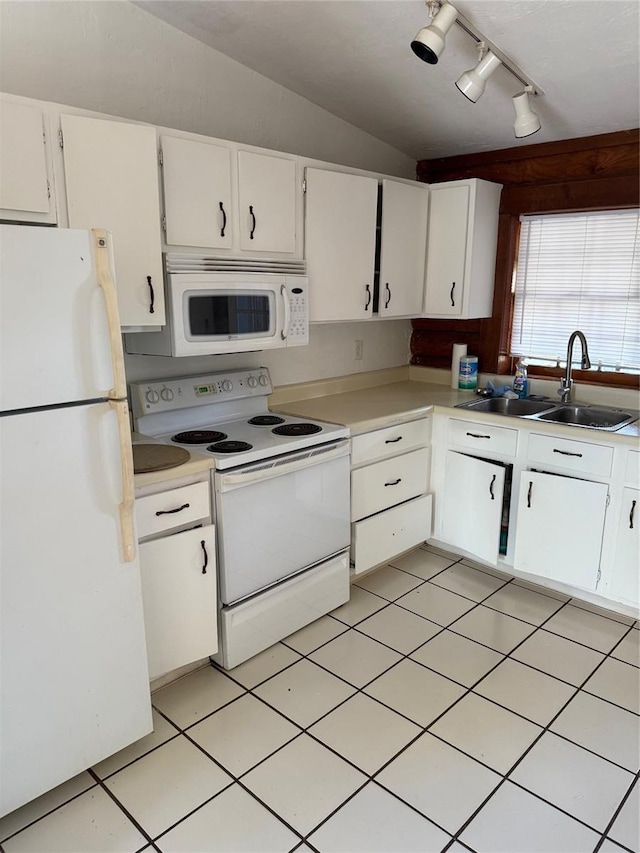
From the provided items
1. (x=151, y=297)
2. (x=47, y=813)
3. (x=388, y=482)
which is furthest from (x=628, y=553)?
(x=47, y=813)

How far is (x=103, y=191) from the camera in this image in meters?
1.98

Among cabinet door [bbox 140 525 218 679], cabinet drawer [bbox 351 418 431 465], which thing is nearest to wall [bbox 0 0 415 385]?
cabinet drawer [bbox 351 418 431 465]

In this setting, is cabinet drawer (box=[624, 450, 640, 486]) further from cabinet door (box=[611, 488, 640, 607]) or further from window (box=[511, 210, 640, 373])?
window (box=[511, 210, 640, 373])

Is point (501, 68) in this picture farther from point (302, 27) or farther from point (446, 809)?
point (446, 809)

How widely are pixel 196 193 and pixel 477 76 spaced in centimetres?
113

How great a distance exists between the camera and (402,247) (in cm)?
321

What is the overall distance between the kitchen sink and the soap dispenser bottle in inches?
2.2

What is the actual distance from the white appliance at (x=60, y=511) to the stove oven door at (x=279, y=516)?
461 millimetres

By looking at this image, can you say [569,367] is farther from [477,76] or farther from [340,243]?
[477,76]

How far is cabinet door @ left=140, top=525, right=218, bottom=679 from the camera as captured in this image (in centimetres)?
204

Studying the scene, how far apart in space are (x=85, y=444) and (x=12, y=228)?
58 cm

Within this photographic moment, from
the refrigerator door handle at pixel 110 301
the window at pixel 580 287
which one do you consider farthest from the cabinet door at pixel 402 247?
the refrigerator door handle at pixel 110 301

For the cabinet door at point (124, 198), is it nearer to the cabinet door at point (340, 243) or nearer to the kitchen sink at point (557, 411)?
the cabinet door at point (340, 243)

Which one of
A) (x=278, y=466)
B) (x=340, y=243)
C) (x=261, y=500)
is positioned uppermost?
(x=340, y=243)
